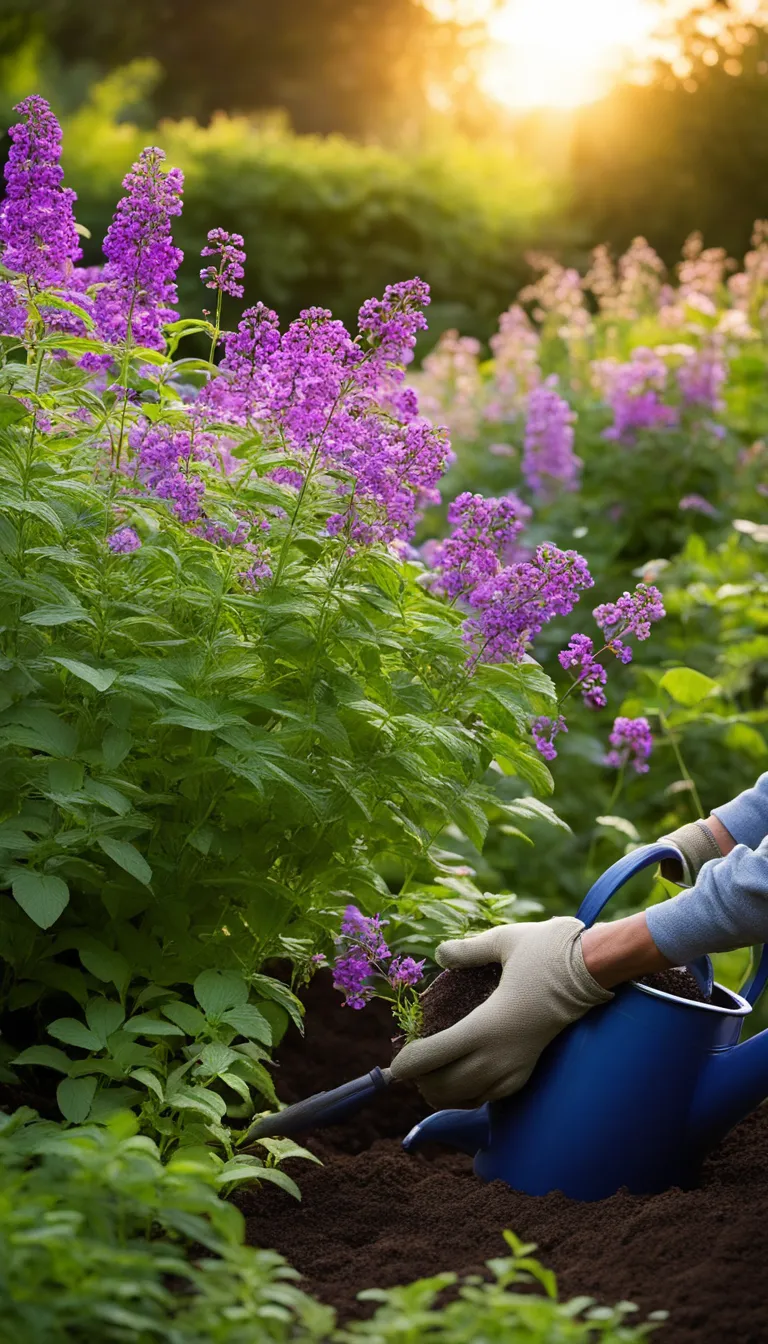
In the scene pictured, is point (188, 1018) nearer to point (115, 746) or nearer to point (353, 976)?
point (353, 976)

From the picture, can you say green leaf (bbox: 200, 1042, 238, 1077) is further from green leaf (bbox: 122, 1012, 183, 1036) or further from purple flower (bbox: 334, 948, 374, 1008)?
purple flower (bbox: 334, 948, 374, 1008)

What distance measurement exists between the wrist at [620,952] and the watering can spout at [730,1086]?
7.3 inches

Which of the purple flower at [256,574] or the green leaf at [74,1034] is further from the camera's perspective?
the purple flower at [256,574]

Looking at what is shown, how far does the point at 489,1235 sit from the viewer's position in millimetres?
1901

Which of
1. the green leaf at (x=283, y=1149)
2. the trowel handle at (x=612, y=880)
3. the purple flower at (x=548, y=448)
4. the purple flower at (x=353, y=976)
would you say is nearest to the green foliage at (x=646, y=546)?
the purple flower at (x=548, y=448)

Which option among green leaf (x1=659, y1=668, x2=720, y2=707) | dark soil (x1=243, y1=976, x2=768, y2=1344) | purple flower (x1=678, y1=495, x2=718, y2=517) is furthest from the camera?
purple flower (x1=678, y1=495, x2=718, y2=517)

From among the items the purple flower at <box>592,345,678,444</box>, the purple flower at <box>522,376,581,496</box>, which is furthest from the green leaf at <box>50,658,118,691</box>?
the purple flower at <box>592,345,678,444</box>

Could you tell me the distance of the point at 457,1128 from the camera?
2188mm

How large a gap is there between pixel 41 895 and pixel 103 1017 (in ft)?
0.82

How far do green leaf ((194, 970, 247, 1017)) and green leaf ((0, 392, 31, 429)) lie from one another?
2.64 feet

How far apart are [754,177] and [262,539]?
14.3 m

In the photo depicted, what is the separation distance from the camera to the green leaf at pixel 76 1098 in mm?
1854

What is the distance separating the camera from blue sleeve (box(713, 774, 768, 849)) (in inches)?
88.5

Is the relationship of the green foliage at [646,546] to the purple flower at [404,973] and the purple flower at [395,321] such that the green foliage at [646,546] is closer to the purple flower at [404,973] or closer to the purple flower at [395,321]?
the purple flower at [404,973]
